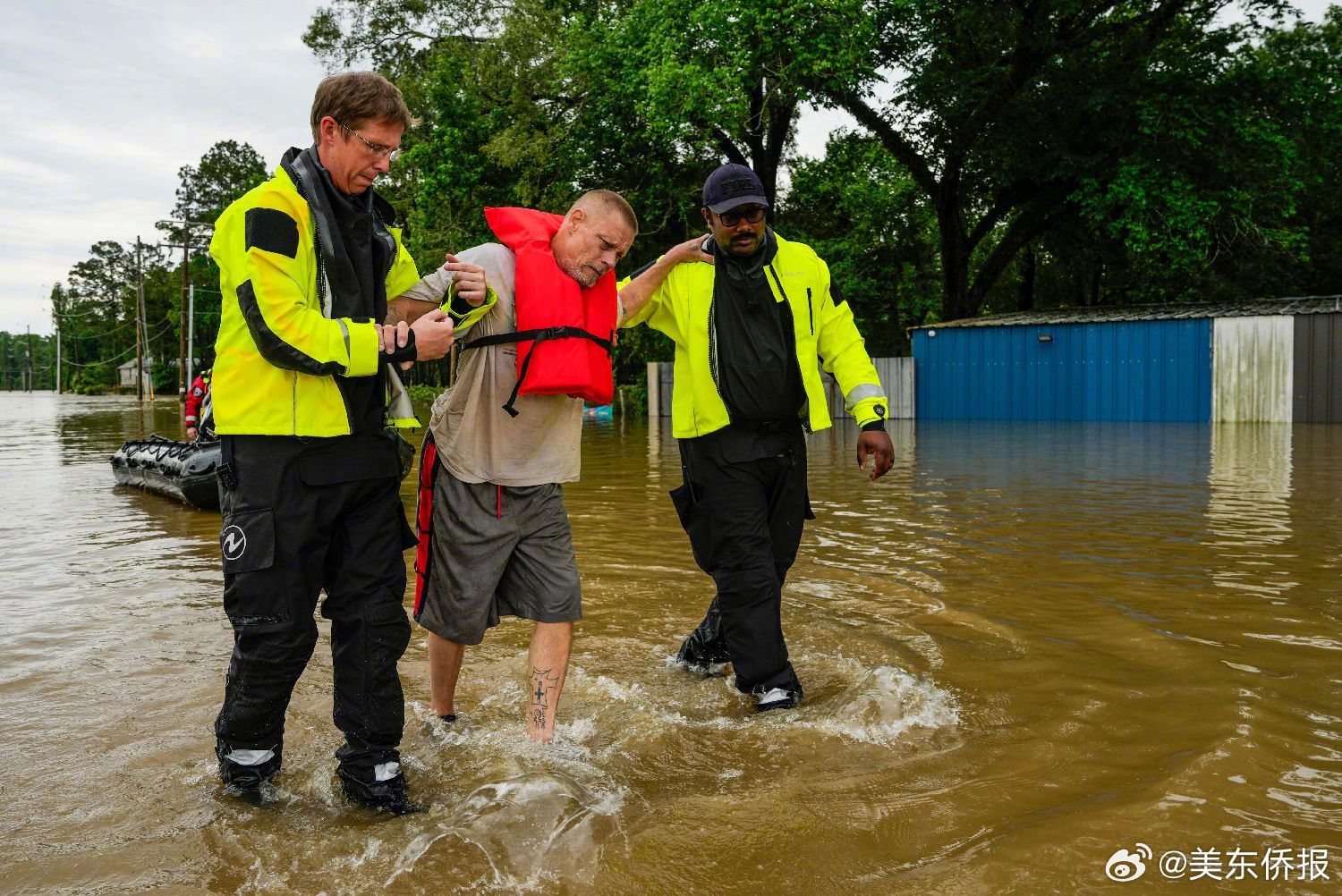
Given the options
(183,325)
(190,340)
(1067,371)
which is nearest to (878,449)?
(1067,371)

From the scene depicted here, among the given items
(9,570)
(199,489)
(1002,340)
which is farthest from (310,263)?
(1002,340)

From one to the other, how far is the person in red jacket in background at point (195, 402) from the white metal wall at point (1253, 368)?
21.6 metres

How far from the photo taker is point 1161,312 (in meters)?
24.9

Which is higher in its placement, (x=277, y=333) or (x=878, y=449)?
(x=277, y=333)

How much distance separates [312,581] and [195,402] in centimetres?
743

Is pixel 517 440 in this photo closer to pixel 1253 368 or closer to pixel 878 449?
pixel 878 449

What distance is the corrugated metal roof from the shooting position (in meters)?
23.2

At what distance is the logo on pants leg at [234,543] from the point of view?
9.73ft

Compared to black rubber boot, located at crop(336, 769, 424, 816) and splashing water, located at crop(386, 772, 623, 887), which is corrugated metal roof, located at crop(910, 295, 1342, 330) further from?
black rubber boot, located at crop(336, 769, 424, 816)

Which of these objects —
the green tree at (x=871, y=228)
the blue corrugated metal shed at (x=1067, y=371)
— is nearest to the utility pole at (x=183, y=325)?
the green tree at (x=871, y=228)

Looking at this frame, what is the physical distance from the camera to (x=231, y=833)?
2.92 metres

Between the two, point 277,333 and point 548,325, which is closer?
point 277,333

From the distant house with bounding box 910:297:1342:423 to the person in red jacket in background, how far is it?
20.3 metres

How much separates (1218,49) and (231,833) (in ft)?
93.1
